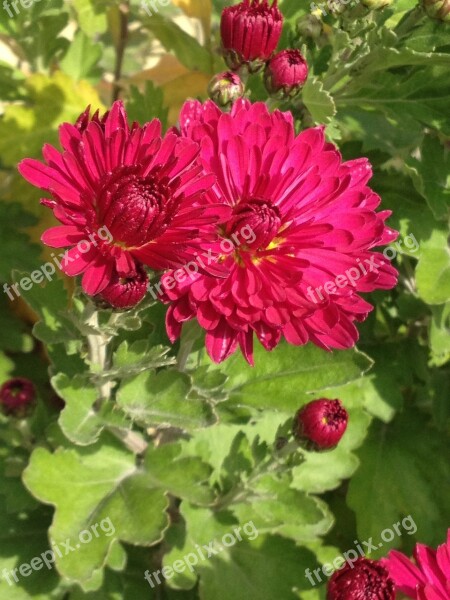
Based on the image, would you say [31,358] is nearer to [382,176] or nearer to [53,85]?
[53,85]

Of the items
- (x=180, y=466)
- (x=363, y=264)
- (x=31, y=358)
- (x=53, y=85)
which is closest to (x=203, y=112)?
(x=363, y=264)

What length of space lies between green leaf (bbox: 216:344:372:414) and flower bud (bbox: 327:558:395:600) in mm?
223

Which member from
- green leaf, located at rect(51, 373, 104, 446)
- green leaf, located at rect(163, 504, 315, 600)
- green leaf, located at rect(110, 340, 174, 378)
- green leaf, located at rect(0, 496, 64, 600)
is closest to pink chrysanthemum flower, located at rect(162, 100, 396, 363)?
green leaf, located at rect(110, 340, 174, 378)

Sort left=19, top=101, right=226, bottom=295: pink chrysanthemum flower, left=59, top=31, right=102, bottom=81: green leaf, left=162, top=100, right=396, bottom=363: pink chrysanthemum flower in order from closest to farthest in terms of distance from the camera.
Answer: left=19, top=101, right=226, bottom=295: pink chrysanthemum flower → left=162, top=100, right=396, bottom=363: pink chrysanthemum flower → left=59, top=31, right=102, bottom=81: green leaf

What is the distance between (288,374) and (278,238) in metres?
0.28

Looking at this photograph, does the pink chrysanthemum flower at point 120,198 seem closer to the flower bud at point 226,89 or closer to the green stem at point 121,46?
the flower bud at point 226,89

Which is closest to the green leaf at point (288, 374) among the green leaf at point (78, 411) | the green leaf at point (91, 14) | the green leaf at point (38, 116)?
the green leaf at point (78, 411)

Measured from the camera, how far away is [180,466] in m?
0.99

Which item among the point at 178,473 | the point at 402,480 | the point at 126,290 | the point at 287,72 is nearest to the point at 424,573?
the point at 178,473

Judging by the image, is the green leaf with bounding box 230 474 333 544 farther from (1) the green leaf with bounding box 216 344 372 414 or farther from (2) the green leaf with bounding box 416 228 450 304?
(2) the green leaf with bounding box 416 228 450 304

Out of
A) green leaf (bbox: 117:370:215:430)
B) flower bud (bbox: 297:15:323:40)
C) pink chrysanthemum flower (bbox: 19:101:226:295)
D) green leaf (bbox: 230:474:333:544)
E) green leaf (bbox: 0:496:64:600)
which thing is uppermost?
pink chrysanthemum flower (bbox: 19:101:226:295)

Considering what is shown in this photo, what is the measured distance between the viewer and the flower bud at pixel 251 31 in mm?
891

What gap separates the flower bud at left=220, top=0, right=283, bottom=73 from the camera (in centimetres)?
89

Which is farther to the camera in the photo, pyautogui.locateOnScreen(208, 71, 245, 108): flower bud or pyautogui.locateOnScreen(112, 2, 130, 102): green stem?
pyautogui.locateOnScreen(112, 2, 130, 102): green stem
